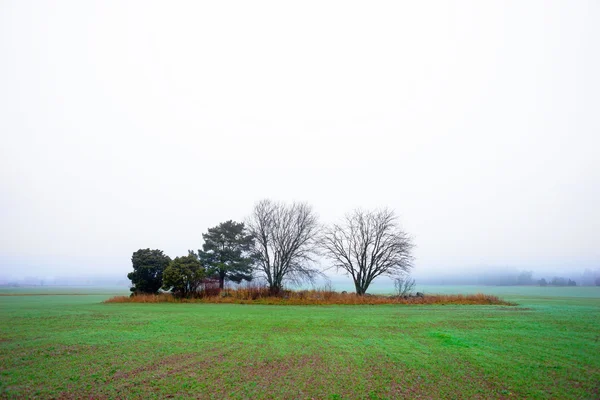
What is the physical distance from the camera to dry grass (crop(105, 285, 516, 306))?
96.7 feet

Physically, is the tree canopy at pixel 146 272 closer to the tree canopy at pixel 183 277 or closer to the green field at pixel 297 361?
the tree canopy at pixel 183 277

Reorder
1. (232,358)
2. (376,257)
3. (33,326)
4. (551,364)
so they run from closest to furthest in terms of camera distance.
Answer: (551,364)
(232,358)
(33,326)
(376,257)

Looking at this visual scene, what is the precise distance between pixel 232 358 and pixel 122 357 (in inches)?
123

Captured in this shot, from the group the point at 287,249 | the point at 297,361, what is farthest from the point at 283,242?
the point at 297,361

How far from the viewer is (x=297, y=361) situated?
8805mm

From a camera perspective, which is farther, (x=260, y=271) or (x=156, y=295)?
(x=260, y=271)

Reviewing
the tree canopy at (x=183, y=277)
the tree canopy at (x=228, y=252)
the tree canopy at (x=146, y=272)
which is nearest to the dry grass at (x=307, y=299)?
the tree canopy at (x=183, y=277)

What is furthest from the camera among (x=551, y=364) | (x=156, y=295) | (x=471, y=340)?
(x=156, y=295)

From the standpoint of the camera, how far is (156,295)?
32344 mm

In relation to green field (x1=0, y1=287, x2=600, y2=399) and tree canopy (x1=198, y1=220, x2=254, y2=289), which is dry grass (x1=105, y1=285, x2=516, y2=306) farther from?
green field (x1=0, y1=287, x2=600, y2=399)

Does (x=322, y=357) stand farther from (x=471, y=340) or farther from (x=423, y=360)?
(x=471, y=340)

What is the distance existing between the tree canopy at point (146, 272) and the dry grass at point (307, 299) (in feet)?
6.68

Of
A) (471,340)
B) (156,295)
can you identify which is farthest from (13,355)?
(156,295)

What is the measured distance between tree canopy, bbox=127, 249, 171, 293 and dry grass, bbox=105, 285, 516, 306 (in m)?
2.04
